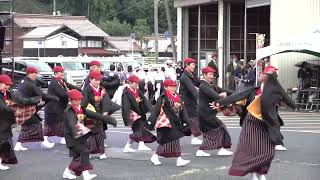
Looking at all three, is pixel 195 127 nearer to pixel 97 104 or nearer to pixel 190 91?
pixel 190 91

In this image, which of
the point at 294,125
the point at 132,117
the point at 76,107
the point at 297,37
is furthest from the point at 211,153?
the point at 297,37

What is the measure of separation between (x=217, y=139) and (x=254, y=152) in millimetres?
3266

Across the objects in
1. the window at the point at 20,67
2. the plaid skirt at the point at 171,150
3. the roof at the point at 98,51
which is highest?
the roof at the point at 98,51

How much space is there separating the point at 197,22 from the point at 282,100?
24119 millimetres

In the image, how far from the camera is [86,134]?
9531 millimetres

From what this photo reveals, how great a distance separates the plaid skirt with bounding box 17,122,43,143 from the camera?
13.1m

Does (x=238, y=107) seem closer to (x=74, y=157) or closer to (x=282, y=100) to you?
(x=282, y=100)

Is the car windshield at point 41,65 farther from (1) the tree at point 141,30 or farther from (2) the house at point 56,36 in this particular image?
(1) the tree at point 141,30

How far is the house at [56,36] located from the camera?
200ft

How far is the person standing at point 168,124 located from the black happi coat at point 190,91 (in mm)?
1716

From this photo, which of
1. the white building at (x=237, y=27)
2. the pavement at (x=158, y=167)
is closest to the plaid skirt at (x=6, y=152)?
the pavement at (x=158, y=167)

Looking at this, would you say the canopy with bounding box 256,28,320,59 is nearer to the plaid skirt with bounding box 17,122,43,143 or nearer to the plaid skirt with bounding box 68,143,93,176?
the plaid skirt with bounding box 17,122,43,143

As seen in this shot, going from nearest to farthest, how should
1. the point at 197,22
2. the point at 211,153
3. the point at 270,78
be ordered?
the point at 270,78 → the point at 211,153 → the point at 197,22

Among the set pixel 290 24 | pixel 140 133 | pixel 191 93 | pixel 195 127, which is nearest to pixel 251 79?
pixel 290 24
